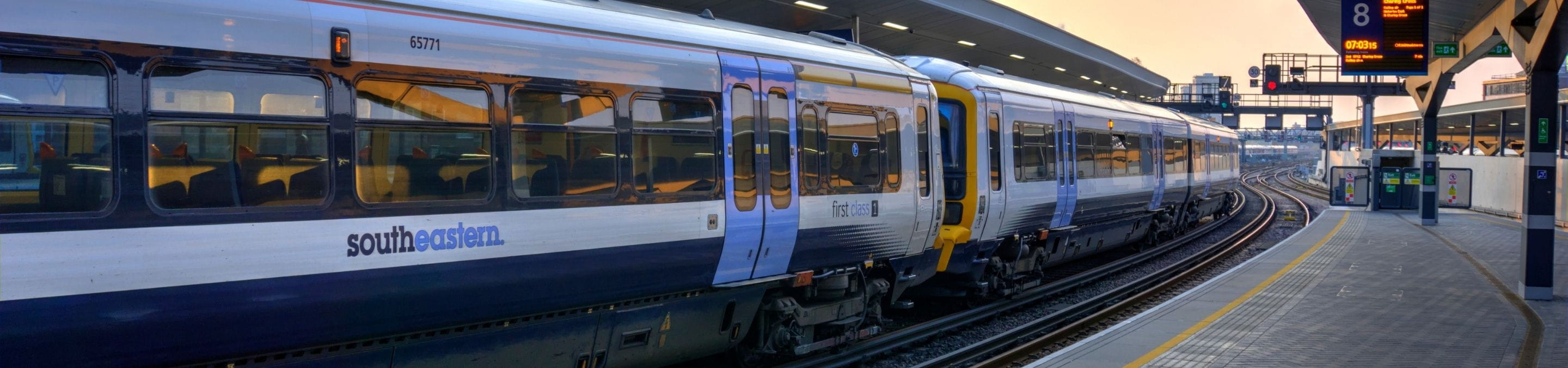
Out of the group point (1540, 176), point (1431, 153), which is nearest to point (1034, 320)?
point (1540, 176)

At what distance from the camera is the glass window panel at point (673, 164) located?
694 centimetres

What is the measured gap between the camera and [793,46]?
8672 mm

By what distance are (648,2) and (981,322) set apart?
682 centimetres

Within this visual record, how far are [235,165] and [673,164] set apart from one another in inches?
117

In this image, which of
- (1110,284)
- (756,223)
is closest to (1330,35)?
(1110,284)

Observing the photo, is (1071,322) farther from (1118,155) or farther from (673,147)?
(673,147)

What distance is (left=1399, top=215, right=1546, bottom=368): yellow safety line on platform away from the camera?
945 centimetres

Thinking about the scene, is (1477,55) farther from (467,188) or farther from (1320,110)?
(1320,110)

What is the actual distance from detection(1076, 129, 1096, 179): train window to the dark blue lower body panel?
9.94m

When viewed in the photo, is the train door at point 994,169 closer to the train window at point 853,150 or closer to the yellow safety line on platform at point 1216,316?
the yellow safety line on platform at point 1216,316

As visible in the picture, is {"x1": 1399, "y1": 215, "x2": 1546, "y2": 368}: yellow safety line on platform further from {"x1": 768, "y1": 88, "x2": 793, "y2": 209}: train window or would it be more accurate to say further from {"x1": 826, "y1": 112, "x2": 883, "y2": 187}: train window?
{"x1": 768, "y1": 88, "x2": 793, "y2": 209}: train window

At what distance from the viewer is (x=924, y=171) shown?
1018 centimetres

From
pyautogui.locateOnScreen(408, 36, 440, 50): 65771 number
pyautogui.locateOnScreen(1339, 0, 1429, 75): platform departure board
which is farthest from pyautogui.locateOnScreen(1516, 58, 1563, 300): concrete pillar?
pyautogui.locateOnScreen(408, 36, 440, 50): 65771 number

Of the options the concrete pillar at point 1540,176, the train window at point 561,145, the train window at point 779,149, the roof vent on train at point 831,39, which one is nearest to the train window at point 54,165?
the train window at point 561,145
